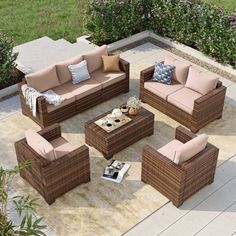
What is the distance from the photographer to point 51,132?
9.44 m

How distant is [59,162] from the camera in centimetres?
849

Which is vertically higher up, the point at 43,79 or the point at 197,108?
the point at 43,79

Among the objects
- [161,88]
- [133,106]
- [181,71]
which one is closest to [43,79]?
[133,106]

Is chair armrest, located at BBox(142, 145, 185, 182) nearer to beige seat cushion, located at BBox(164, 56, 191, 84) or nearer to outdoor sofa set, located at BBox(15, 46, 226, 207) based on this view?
outdoor sofa set, located at BBox(15, 46, 226, 207)

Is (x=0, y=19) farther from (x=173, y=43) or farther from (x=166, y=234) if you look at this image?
(x=166, y=234)

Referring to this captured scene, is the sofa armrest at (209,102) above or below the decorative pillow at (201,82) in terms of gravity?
below

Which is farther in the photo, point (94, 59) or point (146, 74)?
point (94, 59)

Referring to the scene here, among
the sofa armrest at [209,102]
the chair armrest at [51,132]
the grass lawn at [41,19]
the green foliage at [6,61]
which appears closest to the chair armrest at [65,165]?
the chair armrest at [51,132]

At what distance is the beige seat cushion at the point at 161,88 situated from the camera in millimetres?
11078

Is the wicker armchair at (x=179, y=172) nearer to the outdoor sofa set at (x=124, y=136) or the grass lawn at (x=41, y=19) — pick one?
the outdoor sofa set at (x=124, y=136)

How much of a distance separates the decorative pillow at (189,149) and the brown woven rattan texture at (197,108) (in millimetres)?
1912

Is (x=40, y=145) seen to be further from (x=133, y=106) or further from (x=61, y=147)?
(x=133, y=106)

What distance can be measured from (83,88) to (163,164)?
3559mm

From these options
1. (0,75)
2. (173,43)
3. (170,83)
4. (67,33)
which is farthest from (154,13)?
(0,75)
